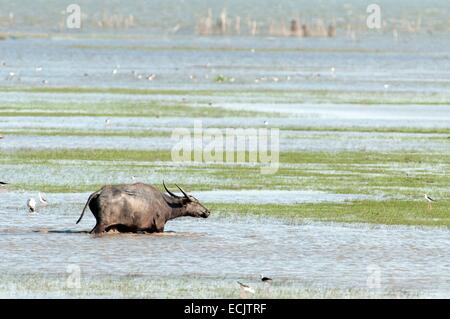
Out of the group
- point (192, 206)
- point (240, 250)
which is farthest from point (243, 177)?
point (240, 250)

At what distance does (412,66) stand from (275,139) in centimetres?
5600

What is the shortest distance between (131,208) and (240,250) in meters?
2.12

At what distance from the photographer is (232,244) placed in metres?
22.5

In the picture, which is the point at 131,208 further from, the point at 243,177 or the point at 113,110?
the point at 113,110

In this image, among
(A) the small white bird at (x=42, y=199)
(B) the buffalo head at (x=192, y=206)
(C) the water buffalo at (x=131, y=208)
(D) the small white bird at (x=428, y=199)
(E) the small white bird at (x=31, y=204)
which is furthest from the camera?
(D) the small white bird at (x=428, y=199)

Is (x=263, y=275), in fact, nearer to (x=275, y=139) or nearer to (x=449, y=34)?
(x=275, y=139)

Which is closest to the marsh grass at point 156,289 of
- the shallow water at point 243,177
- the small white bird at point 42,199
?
the shallow water at point 243,177

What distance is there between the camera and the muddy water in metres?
19.9

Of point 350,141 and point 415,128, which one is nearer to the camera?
point 350,141

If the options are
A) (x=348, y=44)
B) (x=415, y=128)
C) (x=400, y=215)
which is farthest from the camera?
(x=348, y=44)

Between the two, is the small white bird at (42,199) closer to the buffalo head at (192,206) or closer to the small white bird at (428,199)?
the buffalo head at (192,206)

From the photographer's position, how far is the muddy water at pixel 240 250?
65.4ft

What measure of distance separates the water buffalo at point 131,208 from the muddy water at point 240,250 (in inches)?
8.3
